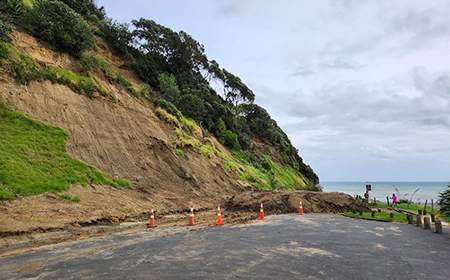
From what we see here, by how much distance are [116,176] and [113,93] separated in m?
9.26

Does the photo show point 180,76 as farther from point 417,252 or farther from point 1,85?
point 417,252

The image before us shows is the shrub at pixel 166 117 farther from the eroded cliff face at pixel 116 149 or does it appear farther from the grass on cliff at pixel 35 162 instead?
the grass on cliff at pixel 35 162

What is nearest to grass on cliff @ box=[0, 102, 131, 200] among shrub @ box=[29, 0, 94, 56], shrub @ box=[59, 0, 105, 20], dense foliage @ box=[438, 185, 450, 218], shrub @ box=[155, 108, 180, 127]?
shrub @ box=[29, 0, 94, 56]

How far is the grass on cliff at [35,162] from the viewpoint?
12719mm

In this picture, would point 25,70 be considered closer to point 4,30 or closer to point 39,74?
point 39,74

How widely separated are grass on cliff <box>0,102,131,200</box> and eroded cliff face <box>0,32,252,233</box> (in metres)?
0.61

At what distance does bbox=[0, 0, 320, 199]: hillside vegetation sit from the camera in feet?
49.4

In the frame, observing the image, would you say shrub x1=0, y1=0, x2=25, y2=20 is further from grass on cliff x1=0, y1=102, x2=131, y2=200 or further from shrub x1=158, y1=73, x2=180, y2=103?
shrub x1=158, y1=73, x2=180, y2=103

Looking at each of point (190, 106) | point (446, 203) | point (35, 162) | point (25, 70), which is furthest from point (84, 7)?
point (446, 203)

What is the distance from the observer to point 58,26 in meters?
23.5

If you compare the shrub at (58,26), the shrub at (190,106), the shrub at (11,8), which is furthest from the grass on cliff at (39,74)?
the shrub at (190,106)

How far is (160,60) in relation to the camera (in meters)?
41.1

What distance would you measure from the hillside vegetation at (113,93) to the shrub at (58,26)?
2.9 inches

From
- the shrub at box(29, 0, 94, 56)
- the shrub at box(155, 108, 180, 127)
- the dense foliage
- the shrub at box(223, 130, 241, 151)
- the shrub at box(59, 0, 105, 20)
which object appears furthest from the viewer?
the shrub at box(223, 130, 241, 151)
